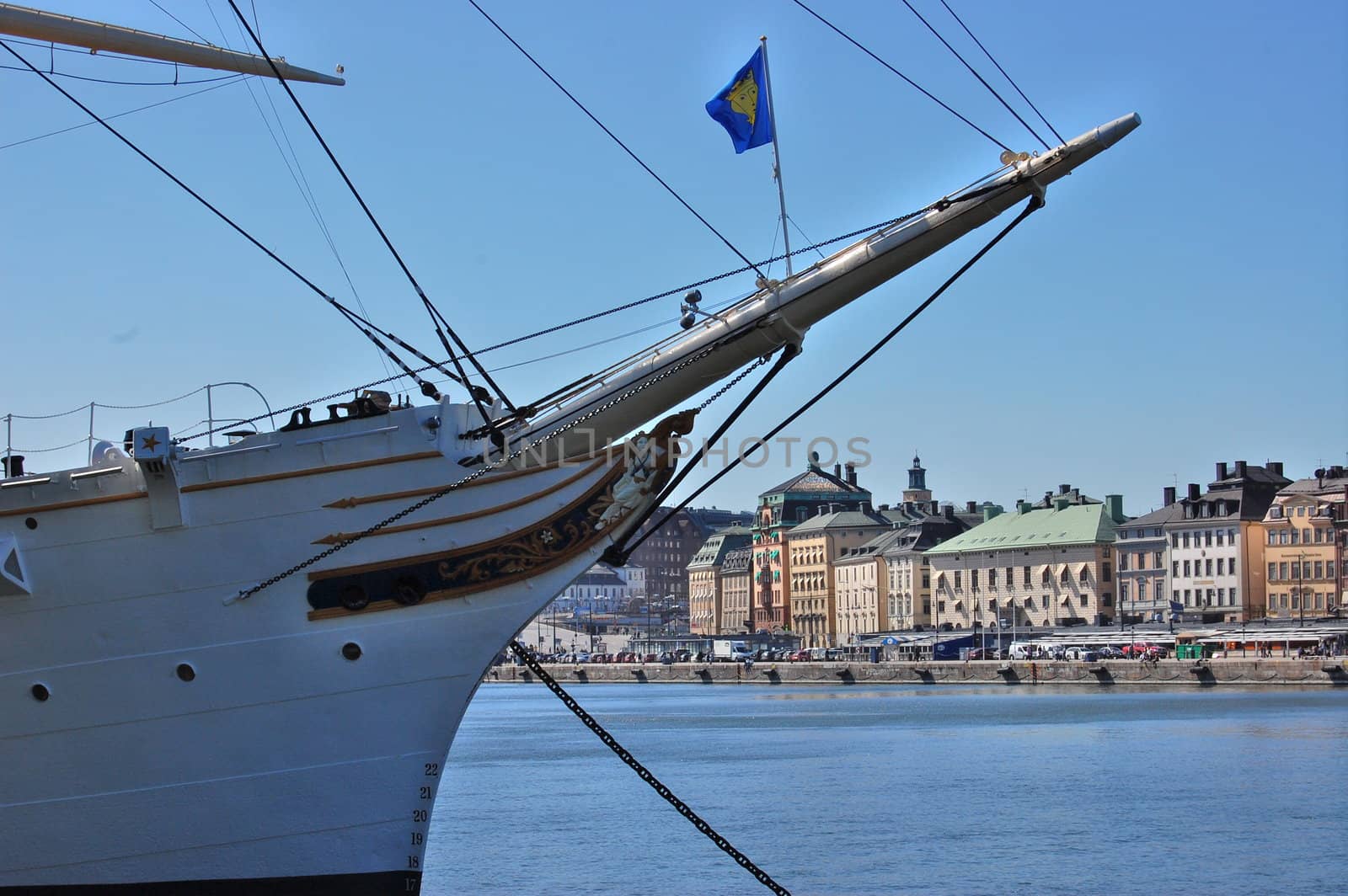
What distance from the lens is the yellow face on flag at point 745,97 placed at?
58.6 ft

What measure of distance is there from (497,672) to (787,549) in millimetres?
32431

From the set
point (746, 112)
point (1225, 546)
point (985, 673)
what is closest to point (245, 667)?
point (746, 112)

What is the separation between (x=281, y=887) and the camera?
57.0 feet

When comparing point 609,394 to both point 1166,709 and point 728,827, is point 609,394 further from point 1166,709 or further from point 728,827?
point 1166,709

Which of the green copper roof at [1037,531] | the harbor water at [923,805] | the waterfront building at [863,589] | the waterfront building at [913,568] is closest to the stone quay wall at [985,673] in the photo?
the harbor water at [923,805]

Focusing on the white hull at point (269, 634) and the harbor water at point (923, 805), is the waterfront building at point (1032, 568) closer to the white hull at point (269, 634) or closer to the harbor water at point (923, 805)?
the harbor water at point (923, 805)

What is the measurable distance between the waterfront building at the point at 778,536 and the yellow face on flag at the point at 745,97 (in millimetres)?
169564

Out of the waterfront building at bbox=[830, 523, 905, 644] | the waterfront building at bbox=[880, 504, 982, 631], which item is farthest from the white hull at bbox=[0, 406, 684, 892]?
the waterfront building at bbox=[830, 523, 905, 644]

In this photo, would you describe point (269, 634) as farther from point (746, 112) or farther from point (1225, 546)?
point (1225, 546)

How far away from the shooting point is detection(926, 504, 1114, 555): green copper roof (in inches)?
5709

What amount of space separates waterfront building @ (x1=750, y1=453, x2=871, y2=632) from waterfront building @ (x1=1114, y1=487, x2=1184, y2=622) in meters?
51.7

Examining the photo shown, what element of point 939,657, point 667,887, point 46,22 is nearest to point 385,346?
point 46,22

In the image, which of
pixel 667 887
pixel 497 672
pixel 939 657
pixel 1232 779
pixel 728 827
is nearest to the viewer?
pixel 667 887

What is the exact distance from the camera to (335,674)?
17.4m
